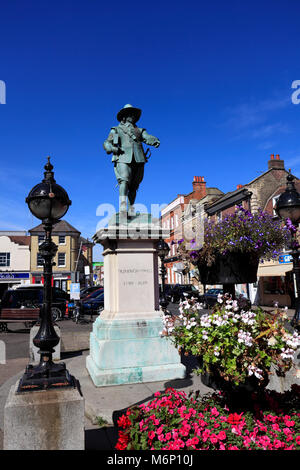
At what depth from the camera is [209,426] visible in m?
2.67

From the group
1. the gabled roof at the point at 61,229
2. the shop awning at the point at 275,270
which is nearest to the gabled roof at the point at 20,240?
the gabled roof at the point at 61,229

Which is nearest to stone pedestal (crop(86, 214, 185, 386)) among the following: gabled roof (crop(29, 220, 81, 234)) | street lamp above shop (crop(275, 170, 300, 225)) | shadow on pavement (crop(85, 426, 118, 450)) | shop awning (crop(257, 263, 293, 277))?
shadow on pavement (crop(85, 426, 118, 450))

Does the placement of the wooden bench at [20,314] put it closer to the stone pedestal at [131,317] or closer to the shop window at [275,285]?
the stone pedestal at [131,317]

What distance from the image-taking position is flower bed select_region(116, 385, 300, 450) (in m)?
2.46

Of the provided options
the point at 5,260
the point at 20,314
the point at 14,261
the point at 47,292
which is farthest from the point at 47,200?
the point at 5,260

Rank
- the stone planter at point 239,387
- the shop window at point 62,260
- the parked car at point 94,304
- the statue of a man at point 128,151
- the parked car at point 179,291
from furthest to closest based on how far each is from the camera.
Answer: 1. the shop window at point 62,260
2. the parked car at point 179,291
3. the parked car at point 94,304
4. the statue of a man at point 128,151
5. the stone planter at point 239,387

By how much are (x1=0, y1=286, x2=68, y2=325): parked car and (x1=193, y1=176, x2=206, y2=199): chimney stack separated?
2660 cm

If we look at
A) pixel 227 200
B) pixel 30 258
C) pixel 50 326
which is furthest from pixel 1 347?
pixel 30 258

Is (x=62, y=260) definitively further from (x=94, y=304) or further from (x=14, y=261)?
(x=94, y=304)

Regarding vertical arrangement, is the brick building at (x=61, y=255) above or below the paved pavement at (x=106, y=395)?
above

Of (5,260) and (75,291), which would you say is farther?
(5,260)

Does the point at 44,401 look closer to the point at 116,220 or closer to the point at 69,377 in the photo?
the point at 69,377

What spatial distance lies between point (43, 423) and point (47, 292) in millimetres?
1435

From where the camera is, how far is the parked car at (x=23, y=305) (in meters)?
15.2
